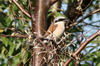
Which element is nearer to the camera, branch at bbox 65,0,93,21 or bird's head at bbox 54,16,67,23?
bird's head at bbox 54,16,67,23

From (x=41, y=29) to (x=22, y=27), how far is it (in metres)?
0.73

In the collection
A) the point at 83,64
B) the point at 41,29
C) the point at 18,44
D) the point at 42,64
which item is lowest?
the point at 83,64

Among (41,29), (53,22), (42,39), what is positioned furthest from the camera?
(53,22)

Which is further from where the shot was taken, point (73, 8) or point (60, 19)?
point (73, 8)

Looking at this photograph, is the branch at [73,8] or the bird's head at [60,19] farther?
the branch at [73,8]

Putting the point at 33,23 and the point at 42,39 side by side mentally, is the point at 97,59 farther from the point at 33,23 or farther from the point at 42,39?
the point at 42,39

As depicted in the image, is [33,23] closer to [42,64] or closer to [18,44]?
[42,64]

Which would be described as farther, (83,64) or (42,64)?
(83,64)

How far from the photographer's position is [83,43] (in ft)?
9.37

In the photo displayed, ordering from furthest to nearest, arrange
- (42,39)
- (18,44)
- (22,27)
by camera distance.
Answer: (18,44) < (22,27) < (42,39)

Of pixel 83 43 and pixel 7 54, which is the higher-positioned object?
pixel 83 43

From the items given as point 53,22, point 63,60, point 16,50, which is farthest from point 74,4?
point 63,60

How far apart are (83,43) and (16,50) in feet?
5.43

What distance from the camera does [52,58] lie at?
9.13 ft
